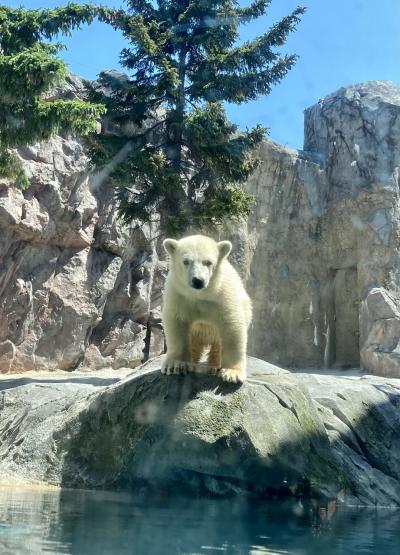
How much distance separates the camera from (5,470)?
629 cm

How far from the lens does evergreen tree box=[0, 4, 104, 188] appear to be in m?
9.05

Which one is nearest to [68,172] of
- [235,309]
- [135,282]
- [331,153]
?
[135,282]

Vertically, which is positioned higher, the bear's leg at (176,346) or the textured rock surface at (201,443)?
Answer: the bear's leg at (176,346)

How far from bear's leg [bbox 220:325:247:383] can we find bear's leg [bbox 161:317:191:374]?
305 millimetres

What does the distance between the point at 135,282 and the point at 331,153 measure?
7876 mm

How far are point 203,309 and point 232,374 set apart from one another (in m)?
0.55

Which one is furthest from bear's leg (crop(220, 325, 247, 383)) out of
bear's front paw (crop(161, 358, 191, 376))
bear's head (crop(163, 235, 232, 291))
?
bear's head (crop(163, 235, 232, 291))

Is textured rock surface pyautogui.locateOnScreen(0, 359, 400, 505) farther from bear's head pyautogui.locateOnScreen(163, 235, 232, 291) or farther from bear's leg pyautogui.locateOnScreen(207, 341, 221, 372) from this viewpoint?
bear's head pyautogui.locateOnScreen(163, 235, 232, 291)

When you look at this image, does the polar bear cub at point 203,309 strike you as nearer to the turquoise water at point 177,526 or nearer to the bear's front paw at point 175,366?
the bear's front paw at point 175,366

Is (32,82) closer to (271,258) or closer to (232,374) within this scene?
(232,374)

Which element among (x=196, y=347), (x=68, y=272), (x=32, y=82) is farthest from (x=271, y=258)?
(x=196, y=347)

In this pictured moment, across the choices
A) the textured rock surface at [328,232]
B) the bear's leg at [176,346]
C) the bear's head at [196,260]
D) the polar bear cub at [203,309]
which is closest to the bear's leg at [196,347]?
the polar bear cub at [203,309]

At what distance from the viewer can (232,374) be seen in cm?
532

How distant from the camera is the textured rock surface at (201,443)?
536 centimetres
